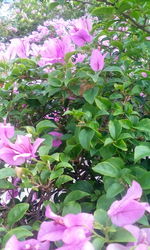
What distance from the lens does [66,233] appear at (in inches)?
18.2

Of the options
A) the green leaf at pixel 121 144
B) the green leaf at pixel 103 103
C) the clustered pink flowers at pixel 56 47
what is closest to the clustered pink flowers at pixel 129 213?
the green leaf at pixel 121 144

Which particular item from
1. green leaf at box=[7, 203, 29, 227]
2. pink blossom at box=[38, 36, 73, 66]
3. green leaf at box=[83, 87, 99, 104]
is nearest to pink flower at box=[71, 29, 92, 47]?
pink blossom at box=[38, 36, 73, 66]

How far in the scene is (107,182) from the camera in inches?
25.6

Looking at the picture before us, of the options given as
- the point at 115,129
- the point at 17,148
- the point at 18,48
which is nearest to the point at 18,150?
the point at 17,148

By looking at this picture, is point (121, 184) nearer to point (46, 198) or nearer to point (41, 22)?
point (46, 198)

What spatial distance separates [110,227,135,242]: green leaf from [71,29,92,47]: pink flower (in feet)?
2.28

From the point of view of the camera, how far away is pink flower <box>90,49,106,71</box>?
827 millimetres

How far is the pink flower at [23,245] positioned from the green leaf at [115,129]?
29 centimetres

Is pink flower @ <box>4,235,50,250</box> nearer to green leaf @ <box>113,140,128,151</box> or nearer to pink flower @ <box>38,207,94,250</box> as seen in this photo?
pink flower @ <box>38,207,94,250</box>

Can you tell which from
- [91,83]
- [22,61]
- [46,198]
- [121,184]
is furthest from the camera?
[22,61]

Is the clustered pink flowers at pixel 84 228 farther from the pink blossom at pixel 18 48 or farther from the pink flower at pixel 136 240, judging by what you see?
the pink blossom at pixel 18 48

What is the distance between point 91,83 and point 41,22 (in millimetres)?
5383

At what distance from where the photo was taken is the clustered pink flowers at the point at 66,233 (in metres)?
0.46

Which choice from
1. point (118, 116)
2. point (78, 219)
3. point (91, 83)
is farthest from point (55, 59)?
point (78, 219)
